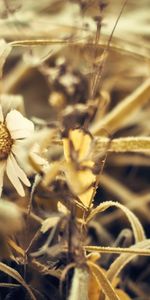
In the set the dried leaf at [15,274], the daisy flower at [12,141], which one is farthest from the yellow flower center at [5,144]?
the dried leaf at [15,274]

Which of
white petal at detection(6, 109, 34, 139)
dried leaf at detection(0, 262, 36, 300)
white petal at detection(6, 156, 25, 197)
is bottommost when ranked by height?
dried leaf at detection(0, 262, 36, 300)

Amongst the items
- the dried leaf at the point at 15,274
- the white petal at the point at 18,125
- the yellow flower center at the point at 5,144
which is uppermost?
the white petal at the point at 18,125

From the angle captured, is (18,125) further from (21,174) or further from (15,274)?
(15,274)

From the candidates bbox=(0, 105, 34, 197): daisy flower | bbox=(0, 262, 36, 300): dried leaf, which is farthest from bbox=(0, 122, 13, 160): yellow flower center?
bbox=(0, 262, 36, 300): dried leaf

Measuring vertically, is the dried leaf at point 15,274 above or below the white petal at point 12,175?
below

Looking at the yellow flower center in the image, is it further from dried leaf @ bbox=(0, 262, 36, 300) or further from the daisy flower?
dried leaf @ bbox=(0, 262, 36, 300)

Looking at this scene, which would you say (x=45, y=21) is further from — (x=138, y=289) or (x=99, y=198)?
(x=138, y=289)

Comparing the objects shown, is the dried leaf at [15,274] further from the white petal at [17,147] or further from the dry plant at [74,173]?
the white petal at [17,147]

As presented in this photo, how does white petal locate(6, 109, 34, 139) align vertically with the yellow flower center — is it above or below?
above
